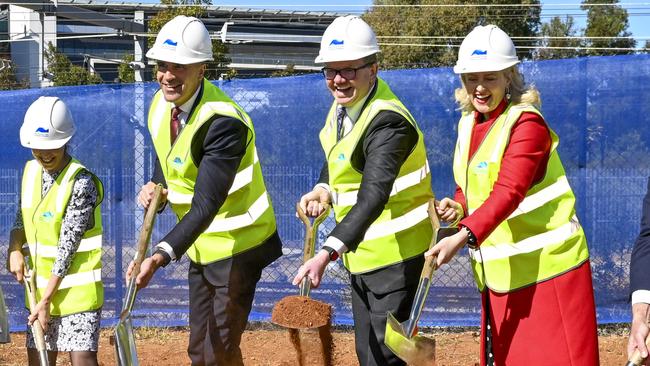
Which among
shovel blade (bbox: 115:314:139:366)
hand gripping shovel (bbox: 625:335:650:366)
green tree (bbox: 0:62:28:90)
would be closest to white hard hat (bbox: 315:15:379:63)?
shovel blade (bbox: 115:314:139:366)

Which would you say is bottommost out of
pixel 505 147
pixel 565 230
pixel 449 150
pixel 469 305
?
pixel 469 305

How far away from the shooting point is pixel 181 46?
4.60m

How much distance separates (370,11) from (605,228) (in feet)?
80.6

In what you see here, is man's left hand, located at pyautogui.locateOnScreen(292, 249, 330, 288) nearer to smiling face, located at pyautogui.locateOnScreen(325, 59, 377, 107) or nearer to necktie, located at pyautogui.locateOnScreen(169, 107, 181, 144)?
smiling face, located at pyautogui.locateOnScreen(325, 59, 377, 107)

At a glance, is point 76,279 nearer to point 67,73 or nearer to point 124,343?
point 124,343

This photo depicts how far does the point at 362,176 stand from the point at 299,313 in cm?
68

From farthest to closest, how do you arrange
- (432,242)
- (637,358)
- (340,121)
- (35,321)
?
(35,321) → (340,121) → (432,242) → (637,358)

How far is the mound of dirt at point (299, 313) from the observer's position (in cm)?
440

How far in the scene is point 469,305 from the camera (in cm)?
795

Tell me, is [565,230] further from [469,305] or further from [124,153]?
[124,153]

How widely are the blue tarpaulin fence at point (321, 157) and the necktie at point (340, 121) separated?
11.1ft

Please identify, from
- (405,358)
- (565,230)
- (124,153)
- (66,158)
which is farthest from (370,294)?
(124,153)

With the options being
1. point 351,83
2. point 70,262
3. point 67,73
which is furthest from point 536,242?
point 67,73

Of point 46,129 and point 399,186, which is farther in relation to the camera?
point 46,129
